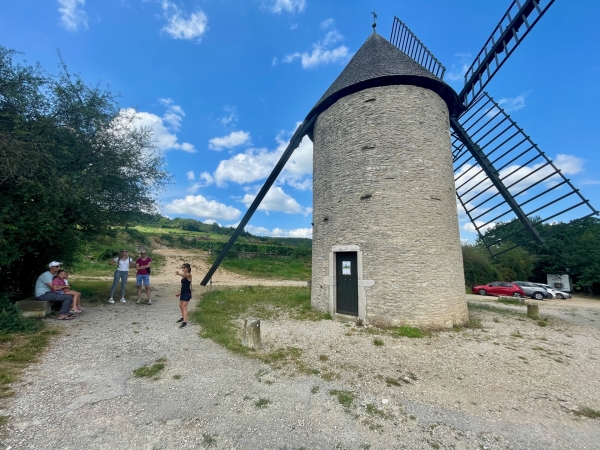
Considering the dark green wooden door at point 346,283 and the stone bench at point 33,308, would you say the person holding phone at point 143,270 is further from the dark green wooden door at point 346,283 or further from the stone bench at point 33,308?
the dark green wooden door at point 346,283

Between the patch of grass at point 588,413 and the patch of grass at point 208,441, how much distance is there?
496 centimetres

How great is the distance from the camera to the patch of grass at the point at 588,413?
3.70 metres

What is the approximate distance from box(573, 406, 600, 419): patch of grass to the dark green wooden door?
16.5ft

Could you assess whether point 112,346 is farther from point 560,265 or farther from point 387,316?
point 560,265

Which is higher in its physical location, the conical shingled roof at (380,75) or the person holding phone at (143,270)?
the conical shingled roof at (380,75)

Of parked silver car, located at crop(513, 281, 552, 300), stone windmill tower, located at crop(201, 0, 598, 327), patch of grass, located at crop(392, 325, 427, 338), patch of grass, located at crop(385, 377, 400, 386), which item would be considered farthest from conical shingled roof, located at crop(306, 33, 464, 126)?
parked silver car, located at crop(513, 281, 552, 300)

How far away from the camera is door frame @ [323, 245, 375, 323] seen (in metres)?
8.03

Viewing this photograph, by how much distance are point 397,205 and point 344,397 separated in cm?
565

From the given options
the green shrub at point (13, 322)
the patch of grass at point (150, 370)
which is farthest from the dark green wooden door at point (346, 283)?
the green shrub at point (13, 322)

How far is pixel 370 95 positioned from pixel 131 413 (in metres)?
9.70

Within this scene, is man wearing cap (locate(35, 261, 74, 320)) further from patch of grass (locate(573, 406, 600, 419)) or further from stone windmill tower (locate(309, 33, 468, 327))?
Result: patch of grass (locate(573, 406, 600, 419))

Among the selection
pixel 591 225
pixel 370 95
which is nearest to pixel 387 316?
pixel 370 95

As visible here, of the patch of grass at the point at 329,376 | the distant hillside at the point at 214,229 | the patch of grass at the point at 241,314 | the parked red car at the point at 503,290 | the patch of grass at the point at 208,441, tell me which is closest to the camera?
the patch of grass at the point at 208,441

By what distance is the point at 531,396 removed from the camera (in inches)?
164
